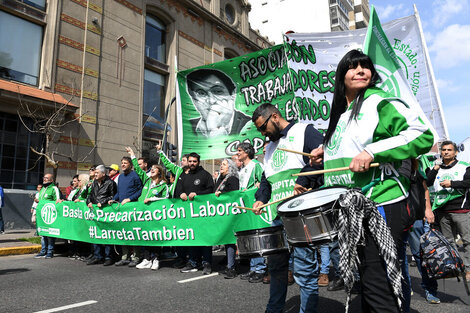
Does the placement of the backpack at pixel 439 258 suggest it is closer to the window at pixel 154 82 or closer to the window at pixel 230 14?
the window at pixel 154 82

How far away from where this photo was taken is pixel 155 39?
20.4 metres

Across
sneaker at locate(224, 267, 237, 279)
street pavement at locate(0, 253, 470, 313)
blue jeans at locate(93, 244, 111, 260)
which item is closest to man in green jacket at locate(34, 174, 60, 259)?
blue jeans at locate(93, 244, 111, 260)

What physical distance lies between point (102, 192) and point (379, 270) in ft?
21.3

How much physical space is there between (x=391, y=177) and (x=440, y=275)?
213 cm

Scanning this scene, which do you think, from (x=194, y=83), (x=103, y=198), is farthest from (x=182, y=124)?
(x=103, y=198)

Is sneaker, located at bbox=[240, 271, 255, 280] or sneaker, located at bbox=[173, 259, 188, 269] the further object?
sneaker, located at bbox=[173, 259, 188, 269]

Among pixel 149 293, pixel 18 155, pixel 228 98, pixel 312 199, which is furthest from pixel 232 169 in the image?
pixel 18 155

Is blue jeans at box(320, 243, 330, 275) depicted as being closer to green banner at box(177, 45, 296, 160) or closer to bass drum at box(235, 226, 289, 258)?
bass drum at box(235, 226, 289, 258)

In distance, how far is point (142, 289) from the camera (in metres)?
4.64

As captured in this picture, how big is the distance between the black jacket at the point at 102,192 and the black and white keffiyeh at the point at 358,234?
20.5ft

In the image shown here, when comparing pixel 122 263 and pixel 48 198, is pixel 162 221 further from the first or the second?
pixel 48 198

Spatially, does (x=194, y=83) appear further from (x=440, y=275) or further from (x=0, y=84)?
(x=0, y=84)

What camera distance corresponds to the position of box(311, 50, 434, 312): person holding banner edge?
5.76 feet

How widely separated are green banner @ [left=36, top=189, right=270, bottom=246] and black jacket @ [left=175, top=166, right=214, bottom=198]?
29 cm
